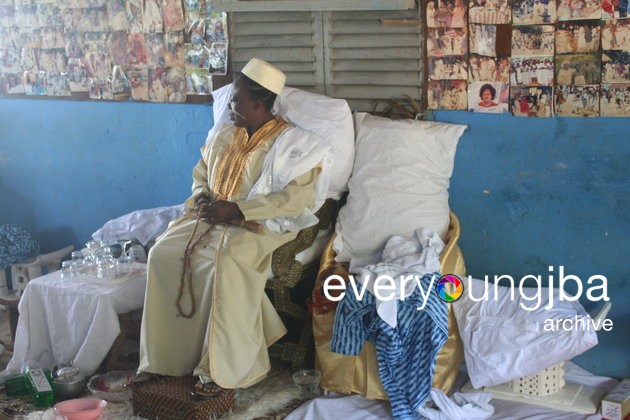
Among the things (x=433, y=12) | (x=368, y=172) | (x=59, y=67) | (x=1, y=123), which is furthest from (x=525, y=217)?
(x=1, y=123)

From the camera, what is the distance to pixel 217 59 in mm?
4793

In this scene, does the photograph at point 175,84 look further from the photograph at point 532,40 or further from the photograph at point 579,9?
the photograph at point 579,9

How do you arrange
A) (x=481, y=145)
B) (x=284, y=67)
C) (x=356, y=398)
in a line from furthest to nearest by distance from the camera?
1. (x=284, y=67)
2. (x=481, y=145)
3. (x=356, y=398)

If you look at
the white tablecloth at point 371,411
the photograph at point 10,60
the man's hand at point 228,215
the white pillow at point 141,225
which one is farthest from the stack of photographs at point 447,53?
the photograph at point 10,60

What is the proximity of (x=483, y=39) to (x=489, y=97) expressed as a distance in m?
0.28

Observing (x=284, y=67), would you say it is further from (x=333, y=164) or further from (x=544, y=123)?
(x=544, y=123)

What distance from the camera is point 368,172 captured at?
13.6 feet

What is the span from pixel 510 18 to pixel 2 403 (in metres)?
2.96

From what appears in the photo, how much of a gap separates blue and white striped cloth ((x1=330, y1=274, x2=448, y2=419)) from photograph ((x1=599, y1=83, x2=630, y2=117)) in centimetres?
110

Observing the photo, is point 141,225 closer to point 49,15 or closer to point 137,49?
point 137,49

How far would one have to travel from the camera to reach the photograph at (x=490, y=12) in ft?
13.0

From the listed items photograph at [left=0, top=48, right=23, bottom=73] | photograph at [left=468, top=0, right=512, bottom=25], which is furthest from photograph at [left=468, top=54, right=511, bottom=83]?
photograph at [left=0, top=48, right=23, bottom=73]

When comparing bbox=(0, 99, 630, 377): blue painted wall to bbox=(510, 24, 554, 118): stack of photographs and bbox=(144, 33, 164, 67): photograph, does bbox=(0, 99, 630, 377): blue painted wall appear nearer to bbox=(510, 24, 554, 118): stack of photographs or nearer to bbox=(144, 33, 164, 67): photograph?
bbox=(510, 24, 554, 118): stack of photographs

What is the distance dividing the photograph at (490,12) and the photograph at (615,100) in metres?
0.55
